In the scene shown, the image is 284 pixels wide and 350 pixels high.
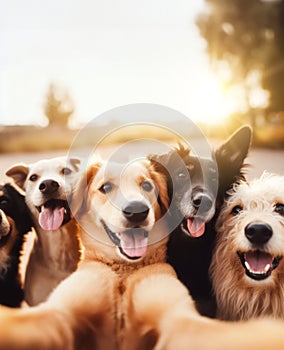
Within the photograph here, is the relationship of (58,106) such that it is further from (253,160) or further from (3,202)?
(253,160)

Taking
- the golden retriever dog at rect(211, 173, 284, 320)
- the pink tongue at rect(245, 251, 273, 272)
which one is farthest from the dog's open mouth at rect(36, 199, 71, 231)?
the pink tongue at rect(245, 251, 273, 272)

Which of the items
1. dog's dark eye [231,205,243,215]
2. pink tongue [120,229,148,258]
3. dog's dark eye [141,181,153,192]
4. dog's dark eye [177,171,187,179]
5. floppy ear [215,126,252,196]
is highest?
floppy ear [215,126,252,196]

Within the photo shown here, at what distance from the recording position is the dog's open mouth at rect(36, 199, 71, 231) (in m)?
1.79

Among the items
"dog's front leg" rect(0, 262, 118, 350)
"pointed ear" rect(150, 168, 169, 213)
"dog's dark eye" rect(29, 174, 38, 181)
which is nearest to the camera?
"dog's front leg" rect(0, 262, 118, 350)

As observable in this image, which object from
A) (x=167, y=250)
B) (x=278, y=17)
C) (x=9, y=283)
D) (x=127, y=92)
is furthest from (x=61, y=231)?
(x=278, y=17)

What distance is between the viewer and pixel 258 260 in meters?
1.69

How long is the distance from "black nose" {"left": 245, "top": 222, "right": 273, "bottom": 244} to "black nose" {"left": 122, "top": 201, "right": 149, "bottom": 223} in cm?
34

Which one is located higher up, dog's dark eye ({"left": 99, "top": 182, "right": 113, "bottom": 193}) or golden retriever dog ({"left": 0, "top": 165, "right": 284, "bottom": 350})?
dog's dark eye ({"left": 99, "top": 182, "right": 113, "bottom": 193})

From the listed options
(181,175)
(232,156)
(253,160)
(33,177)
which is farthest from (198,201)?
(33,177)

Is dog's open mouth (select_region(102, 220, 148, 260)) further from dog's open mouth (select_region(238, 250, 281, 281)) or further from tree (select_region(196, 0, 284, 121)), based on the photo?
tree (select_region(196, 0, 284, 121))

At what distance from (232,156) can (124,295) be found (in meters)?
0.62

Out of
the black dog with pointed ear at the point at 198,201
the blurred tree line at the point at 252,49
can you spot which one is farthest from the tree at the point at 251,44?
the black dog with pointed ear at the point at 198,201

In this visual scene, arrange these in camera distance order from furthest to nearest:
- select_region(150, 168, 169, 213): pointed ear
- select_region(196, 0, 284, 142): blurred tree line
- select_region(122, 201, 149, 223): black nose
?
select_region(196, 0, 284, 142): blurred tree line
select_region(150, 168, 169, 213): pointed ear
select_region(122, 201, 149, 223): black nose

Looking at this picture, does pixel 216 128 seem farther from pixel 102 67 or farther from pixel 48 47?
pixel 48 47
